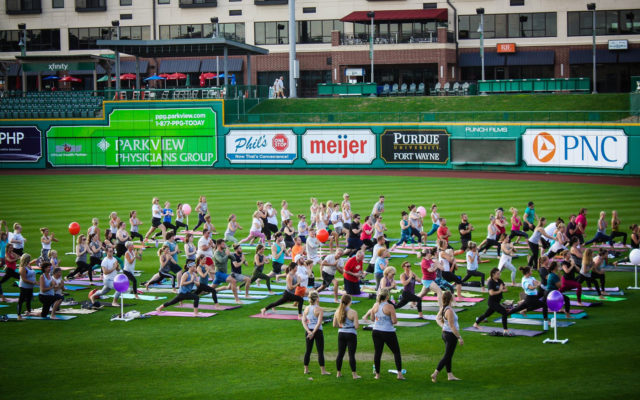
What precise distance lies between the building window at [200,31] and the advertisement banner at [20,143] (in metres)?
25.1

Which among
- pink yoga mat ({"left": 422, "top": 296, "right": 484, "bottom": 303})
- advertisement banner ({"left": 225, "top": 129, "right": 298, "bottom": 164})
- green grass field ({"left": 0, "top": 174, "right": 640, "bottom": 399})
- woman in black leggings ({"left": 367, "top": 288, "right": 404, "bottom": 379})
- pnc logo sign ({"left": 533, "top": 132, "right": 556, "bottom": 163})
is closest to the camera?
green grass field ({"left": 0, "top": 174, "right": 640, "bottom": 399})

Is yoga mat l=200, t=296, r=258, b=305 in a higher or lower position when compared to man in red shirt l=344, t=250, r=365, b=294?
lower

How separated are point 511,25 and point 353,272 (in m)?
61.3

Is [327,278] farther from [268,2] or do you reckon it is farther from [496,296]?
[268,2]

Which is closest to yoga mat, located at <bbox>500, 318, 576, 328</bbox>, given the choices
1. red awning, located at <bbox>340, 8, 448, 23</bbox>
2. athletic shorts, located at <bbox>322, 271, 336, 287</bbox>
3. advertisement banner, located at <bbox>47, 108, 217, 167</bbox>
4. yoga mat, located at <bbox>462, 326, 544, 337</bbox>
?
yoga mat, located at <bbox>462, 326, 544, 337</bbox>

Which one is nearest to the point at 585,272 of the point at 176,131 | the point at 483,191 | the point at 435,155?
the point at 483,191

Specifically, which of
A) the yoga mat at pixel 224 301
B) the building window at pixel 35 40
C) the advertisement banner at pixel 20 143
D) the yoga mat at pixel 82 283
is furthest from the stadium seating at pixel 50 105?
the yoga mat at pixel 224 301

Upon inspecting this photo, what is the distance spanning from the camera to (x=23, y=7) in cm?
9100

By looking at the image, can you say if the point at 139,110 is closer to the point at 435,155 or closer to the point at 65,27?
the point at 435,155

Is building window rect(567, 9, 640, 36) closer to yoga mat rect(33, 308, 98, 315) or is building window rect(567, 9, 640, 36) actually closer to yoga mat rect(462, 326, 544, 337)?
yoga mat rect(462, 326, 544, 337)

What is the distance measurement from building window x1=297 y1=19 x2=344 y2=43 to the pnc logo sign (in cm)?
3605

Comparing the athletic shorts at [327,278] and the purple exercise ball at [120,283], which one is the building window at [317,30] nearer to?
the athletic shorts at [327,278]

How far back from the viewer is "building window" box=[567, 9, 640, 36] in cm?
7456

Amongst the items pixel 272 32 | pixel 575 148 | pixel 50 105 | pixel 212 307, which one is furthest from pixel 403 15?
pixel 212 307
